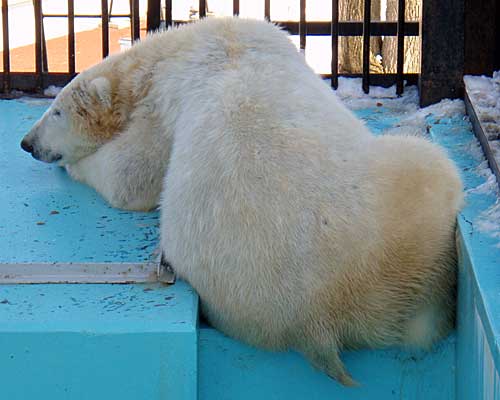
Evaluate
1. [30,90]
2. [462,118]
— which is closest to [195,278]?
[462,118]

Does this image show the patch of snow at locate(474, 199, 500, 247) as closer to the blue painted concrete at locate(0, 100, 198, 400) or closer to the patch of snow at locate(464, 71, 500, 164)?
the patch of snow at locate(464, 71, 500, 164)

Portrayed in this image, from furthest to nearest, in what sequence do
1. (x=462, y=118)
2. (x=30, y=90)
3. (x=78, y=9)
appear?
(x=78, y=9)
(x=30, y=90)
(x=462, y=118)

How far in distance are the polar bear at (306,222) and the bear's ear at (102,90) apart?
494 millimetres

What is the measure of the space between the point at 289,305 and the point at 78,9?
11174 millimetres

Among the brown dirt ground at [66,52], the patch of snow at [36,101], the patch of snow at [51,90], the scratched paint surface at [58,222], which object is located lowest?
the brown dirt ground at [66,52]

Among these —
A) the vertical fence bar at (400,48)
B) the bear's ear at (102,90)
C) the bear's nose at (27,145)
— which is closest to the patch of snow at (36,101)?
the bear's nose at (27,145)

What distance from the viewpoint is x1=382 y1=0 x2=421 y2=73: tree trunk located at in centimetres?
663

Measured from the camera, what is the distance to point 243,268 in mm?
2441

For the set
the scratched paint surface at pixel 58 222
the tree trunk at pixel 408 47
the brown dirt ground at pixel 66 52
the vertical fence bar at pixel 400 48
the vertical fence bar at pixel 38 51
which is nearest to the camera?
the scratched paint surface at pixel 58 222

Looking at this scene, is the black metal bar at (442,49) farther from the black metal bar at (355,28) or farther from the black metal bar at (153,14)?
the black metal bar at (153,14)

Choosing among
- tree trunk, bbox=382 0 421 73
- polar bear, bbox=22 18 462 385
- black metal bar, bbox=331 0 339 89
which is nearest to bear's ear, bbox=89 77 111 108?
polar bear, bbox=22 18 462 385

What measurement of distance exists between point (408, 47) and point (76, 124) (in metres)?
3.89

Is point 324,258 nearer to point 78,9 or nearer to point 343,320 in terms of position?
point 343,320

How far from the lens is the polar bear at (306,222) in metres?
2.41
